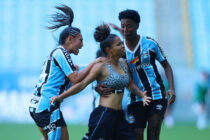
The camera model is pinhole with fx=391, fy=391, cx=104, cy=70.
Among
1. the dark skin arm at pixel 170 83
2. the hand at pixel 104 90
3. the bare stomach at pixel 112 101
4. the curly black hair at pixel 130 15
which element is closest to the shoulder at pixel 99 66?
the hand at pixel 104 90

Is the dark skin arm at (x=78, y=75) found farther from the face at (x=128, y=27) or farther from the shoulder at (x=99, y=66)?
the face at (x=128, y=27)

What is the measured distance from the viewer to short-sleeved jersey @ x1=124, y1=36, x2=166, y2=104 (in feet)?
20.5

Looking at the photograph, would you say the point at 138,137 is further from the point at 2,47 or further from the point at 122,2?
the point at 122,2

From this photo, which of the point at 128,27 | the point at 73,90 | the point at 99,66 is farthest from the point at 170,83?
the point at 73,90

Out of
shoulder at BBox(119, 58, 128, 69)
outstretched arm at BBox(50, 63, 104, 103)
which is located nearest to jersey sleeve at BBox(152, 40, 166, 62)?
shoulder at BBox(119, 58, 128, 69)

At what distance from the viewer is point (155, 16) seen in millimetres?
34188

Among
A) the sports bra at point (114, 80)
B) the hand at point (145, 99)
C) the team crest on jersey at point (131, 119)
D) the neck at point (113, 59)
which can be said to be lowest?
the team crest on jersey at point (131, 119)

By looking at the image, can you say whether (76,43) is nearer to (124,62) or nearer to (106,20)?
(124,62)

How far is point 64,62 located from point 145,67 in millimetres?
1387

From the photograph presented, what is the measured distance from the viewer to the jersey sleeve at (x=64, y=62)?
561cm

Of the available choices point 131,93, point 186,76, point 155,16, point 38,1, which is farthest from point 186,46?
point 131,93

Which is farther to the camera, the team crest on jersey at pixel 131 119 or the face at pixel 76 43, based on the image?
the team crest on jersey at pixel 131 119

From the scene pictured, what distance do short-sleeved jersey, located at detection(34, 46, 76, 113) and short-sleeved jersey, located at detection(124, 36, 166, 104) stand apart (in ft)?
3.63

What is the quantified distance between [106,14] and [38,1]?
6.72 metres
